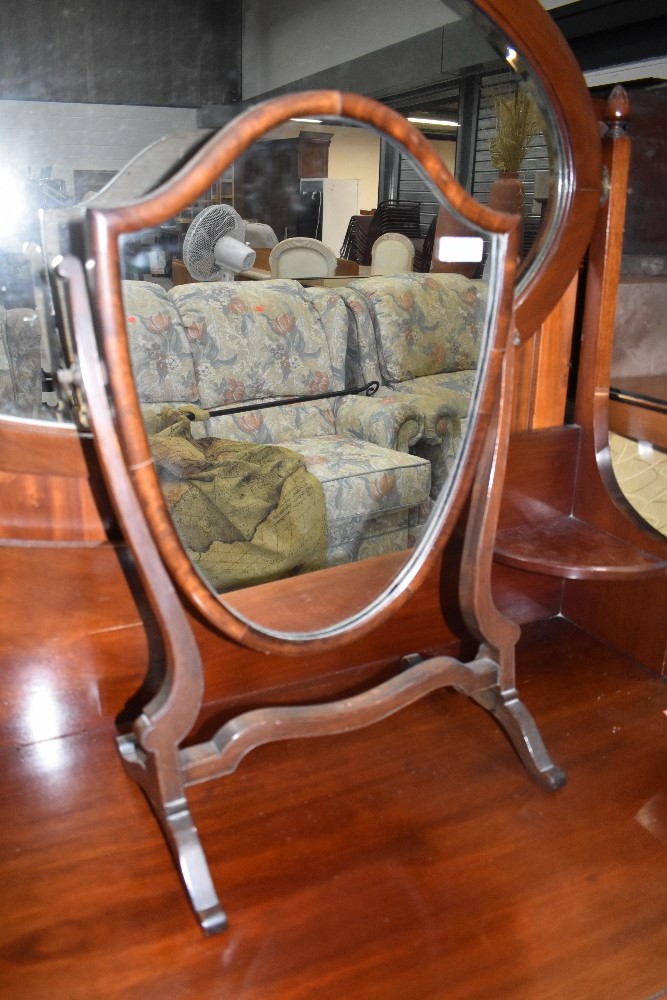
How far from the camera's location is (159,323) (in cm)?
102

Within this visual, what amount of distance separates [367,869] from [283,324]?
72 cm

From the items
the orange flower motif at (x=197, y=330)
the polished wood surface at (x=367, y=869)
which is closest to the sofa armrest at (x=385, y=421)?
the orange flower motif at (x=197, y=330)

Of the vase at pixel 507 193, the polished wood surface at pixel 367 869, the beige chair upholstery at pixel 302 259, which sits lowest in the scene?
the polished wood surface at pixel 367 869

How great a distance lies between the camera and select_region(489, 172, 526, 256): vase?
132cm

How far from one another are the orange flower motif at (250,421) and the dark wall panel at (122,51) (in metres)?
0.40

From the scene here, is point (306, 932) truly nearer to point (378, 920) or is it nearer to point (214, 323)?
point (378, 920)

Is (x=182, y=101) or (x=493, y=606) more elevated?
(x=182, y=101)

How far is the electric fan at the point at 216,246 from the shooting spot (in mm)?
1014

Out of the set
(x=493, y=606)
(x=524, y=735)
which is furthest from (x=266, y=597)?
(x=524, y=735)

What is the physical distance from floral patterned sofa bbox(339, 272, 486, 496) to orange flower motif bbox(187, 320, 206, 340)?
0.21m

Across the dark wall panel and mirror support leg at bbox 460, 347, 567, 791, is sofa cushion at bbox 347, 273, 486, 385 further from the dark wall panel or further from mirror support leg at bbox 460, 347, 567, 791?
the dark wall panel

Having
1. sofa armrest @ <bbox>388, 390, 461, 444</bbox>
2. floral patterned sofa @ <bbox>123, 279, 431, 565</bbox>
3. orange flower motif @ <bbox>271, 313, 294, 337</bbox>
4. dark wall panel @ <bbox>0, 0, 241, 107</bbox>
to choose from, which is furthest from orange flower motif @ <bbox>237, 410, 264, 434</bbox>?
dark wall panel @ <bbox>0, 0, 241, 107</bbox>

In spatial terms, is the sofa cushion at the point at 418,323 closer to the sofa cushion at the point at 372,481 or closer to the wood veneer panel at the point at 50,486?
the sofa cushion at the point at 372,481

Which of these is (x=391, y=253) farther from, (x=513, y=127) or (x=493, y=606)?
(x=493, y=606)
